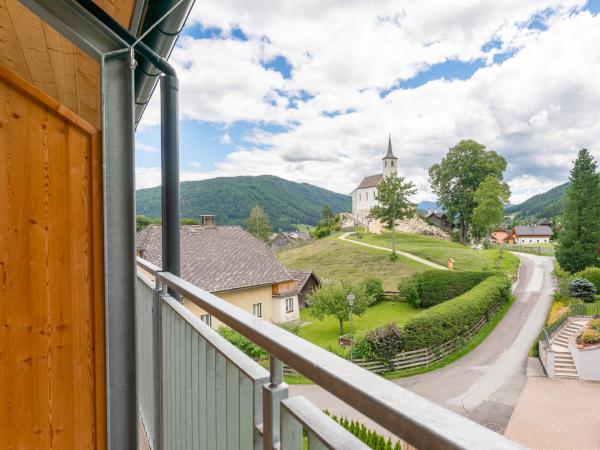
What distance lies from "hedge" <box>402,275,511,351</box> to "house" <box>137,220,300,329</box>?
4.35 meters

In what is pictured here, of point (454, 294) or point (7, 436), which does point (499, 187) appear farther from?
point (7, 436)

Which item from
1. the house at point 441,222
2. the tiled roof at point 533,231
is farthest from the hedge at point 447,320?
the tiled roof at point 533,231

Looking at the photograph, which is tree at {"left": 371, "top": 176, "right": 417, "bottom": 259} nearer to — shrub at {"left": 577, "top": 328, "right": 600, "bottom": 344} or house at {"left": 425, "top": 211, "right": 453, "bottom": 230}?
shrub at {"left": 577, "top": 328, "right": 600, "bottom": 344}

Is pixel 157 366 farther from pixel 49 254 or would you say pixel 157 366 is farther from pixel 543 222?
pixel 543 222

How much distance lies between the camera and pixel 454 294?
17.0m

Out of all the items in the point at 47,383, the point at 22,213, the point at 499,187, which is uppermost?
the point at 499,187

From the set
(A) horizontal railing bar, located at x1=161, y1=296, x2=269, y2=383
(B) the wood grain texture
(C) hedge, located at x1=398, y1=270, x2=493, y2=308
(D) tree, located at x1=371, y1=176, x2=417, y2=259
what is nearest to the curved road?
(C) hedge, located at x1=398, y1=270, x2=493, y2=308

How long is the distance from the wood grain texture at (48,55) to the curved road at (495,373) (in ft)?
17.5

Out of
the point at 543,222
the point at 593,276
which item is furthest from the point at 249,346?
the point at 543,222

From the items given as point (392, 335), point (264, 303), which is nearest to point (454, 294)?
point (392, 335)

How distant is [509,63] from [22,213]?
15346mm

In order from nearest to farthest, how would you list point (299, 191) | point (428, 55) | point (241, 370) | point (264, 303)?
1. point (241, 370)
2. point (428, 55)
3. point (264, 303)
4. point (299, 191)

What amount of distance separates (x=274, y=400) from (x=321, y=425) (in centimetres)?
14

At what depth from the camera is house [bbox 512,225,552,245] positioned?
158 ft
